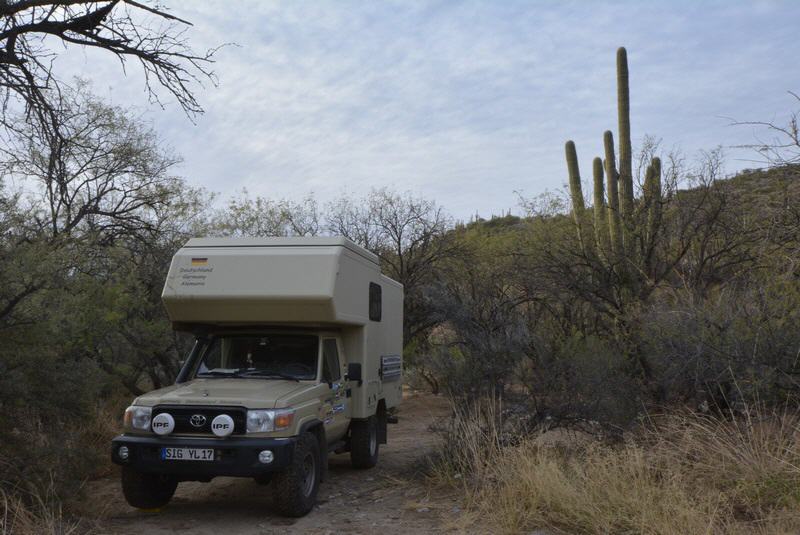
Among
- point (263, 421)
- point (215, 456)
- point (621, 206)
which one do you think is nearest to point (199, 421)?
point (215, 456)

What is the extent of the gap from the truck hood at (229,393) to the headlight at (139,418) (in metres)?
0.06

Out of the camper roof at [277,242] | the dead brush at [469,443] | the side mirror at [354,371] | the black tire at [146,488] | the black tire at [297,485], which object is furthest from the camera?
the side mirror at [354,371]

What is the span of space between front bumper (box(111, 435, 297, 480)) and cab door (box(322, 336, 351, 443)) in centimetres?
140

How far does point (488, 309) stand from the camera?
10359 millimetres

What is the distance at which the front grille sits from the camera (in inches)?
280

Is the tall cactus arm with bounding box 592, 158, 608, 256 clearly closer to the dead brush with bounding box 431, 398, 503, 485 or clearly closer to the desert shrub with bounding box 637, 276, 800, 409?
the desert shrub with bounding box 637, 276, 800, 409

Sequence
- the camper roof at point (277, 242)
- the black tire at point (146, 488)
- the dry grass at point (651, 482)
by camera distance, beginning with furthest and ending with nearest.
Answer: the camper roof at point (277, 242) < the black tire at point (146, 488) < the dry grass at point (651, 482)

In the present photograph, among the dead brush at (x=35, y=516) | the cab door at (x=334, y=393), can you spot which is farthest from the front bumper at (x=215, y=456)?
the cab door at (x=334, y=393)


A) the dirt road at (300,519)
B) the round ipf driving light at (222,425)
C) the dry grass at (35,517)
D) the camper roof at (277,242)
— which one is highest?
the camper roof at (277,242)

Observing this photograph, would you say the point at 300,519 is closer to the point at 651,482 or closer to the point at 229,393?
the point at 229,393

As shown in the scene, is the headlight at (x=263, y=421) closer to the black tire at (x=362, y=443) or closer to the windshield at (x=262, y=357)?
the windshield at (x=262, y=357)

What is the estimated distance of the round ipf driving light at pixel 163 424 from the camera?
7.12 meters

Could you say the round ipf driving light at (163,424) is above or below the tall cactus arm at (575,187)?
below

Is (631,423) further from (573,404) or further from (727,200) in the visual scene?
(727,200)
